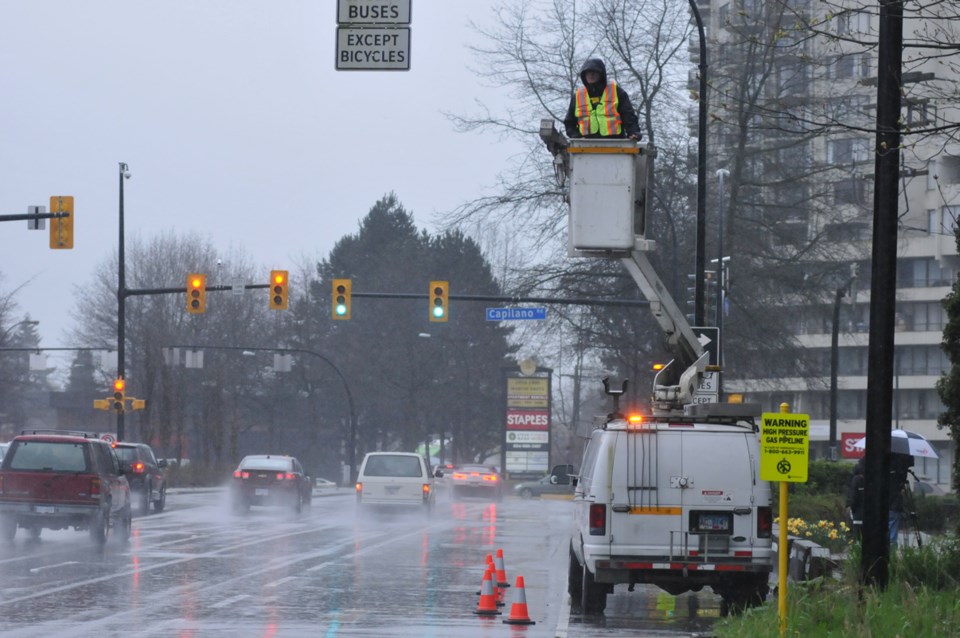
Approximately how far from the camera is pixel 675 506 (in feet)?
47.8

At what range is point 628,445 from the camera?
1451 cm

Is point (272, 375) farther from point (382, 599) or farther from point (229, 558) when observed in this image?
point (382, 599)

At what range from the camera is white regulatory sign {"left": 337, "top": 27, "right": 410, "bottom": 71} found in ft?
50.7

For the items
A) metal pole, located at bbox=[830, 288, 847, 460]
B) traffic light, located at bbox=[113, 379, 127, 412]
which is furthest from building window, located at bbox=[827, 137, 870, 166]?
traffic light, located at bbox=[113, 379, 127, 412]

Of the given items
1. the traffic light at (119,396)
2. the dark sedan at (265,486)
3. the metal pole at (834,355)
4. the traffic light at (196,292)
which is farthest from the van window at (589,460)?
the traffic light at (119,396)

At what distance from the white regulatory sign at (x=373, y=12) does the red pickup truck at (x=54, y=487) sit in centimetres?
1186

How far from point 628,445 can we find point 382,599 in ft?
13.5

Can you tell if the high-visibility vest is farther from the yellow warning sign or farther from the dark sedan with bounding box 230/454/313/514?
the dark sedan with bounding box 230/454/313/514

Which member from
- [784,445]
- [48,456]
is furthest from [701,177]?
[784,445]

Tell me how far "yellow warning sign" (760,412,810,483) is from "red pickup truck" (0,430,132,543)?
51.7 ft

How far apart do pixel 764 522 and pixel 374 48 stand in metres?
6.38

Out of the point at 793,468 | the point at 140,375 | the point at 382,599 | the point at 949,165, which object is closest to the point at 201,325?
the point at 140,375

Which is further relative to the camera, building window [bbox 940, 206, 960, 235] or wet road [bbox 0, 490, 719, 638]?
wet road [bbox 0, 490, 719, 638]

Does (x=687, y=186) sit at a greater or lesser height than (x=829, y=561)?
greater
